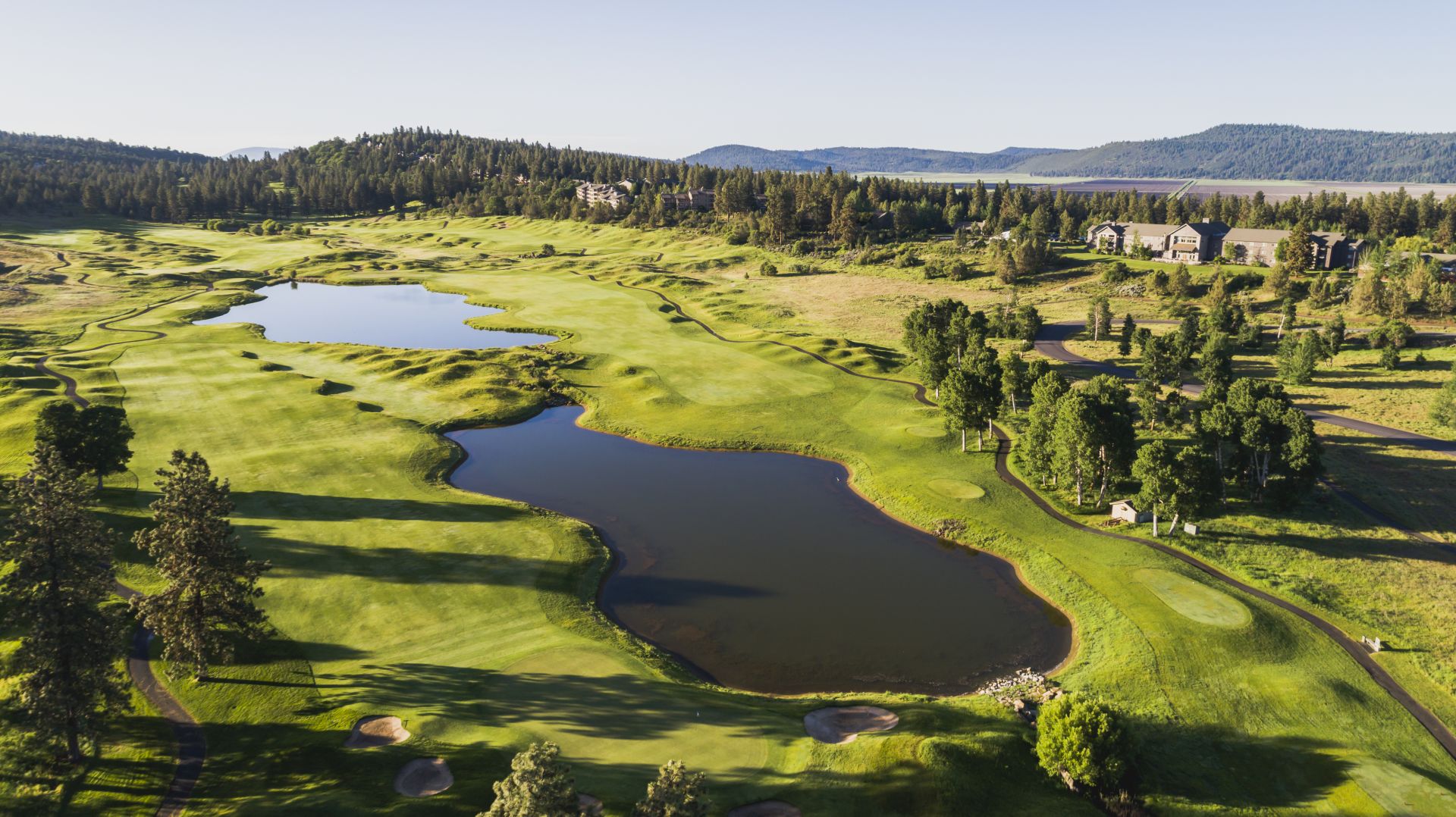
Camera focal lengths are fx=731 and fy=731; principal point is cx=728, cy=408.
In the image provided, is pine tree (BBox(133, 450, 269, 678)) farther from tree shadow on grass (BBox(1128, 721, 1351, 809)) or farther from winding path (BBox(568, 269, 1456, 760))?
winding path (BBox(568, 269, 1456, 760))

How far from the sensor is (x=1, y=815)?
2861 centimetres

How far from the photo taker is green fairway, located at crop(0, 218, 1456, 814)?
31375 mm

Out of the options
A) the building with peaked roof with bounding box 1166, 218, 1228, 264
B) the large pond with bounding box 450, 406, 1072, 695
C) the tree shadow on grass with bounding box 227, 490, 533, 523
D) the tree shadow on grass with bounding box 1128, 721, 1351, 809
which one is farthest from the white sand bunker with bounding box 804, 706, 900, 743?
the building with peaked roof with bounding box 1166, 218, 1228, 264

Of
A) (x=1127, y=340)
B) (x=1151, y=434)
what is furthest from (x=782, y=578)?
(x=1127, y=340)

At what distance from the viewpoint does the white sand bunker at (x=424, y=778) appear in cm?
2962

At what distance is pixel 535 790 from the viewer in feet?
63.9

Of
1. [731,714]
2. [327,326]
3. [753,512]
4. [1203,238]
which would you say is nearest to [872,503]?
[753,512]

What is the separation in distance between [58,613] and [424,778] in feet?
55.7

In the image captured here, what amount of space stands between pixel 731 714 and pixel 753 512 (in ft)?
87.7

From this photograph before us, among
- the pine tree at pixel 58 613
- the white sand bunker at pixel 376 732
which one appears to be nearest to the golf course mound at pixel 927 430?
the white sand bunker at pixel 376 732

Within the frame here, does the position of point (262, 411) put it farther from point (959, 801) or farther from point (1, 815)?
point (959, 801)

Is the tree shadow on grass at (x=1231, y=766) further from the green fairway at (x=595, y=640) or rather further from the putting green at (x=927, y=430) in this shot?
the putting green at (x=927, y=430)

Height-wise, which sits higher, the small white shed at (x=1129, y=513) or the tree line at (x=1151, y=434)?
the tree line at (x=1151, y=434)

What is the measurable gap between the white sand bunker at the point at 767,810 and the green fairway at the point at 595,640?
37 centimetres
